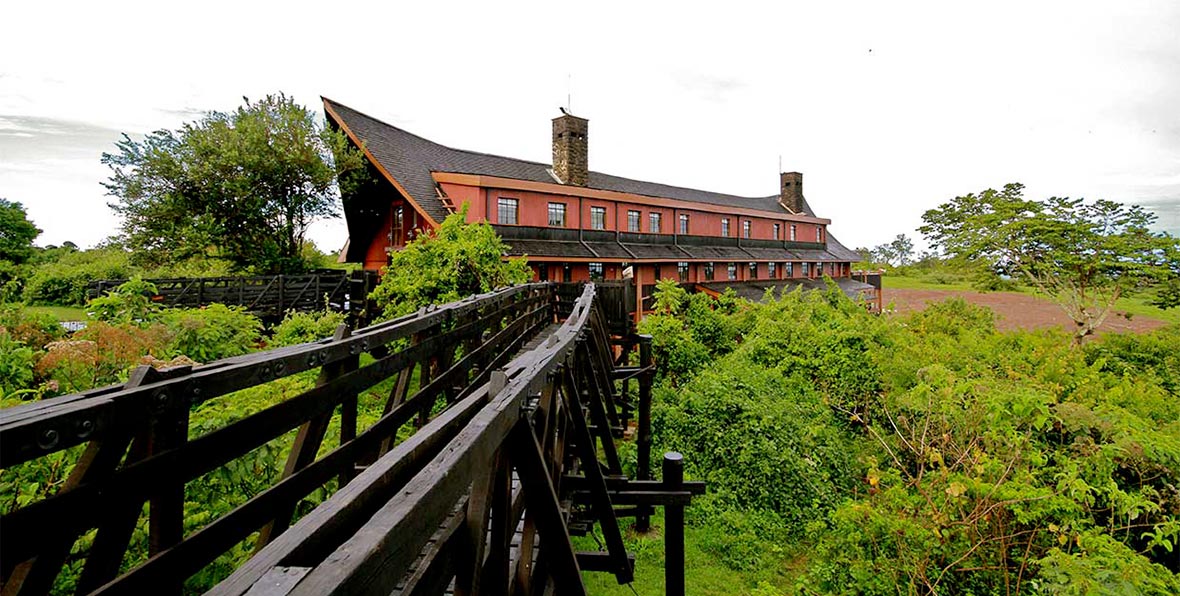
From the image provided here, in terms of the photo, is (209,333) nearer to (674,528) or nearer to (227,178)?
(674,528)

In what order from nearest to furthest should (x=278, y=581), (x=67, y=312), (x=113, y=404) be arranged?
(x=278, y=581), (x=113, y=404), (x=67, y=312)

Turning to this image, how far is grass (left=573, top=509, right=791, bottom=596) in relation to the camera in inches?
261

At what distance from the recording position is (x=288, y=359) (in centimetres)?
228

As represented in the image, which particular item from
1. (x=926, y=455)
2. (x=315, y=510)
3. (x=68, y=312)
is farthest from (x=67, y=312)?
(x=926, y=455)

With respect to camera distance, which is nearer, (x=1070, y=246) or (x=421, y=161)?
(x=1070, y=246)

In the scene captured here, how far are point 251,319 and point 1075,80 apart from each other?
26250 millimetres

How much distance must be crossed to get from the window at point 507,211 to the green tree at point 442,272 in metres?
7.62

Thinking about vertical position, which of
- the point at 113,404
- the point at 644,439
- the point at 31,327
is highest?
the point at 113,404

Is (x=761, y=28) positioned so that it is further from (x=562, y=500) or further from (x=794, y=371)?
(x=562, y=500)

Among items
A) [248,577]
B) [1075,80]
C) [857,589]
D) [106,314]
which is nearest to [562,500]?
[248,577]

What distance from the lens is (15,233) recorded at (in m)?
27.2

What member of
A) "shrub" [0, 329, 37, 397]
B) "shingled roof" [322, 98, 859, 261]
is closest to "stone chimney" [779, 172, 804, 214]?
"shingled roof" [322, 98, 859, 261]

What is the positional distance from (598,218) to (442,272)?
12522 mm

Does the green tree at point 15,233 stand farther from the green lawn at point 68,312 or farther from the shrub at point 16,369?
the shrub at point 16,369
